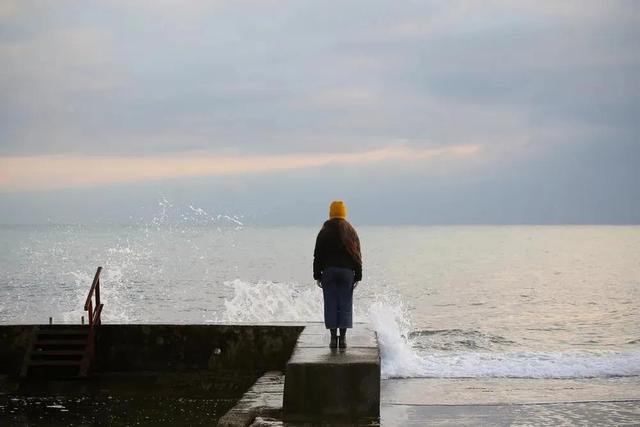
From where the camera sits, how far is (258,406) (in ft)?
32.3

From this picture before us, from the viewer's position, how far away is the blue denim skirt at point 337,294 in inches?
390

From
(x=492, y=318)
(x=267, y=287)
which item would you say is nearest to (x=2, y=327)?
(x=492, y=318)

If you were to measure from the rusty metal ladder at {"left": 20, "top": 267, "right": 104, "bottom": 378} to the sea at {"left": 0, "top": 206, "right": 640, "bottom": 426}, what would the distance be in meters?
4.54

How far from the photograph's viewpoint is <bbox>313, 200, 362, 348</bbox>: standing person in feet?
32.5

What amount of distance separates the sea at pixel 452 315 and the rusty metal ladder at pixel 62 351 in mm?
4540

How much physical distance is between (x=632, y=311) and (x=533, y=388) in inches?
1332

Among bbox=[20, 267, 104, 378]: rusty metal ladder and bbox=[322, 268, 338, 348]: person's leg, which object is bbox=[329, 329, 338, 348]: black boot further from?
bbox=[20, 267, 104, 378]: rusty metal ladder

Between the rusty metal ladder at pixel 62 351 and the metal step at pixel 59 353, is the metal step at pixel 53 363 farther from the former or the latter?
the metal step at pixel 59 353

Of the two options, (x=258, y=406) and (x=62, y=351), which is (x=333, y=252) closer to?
(x=258, y=406)

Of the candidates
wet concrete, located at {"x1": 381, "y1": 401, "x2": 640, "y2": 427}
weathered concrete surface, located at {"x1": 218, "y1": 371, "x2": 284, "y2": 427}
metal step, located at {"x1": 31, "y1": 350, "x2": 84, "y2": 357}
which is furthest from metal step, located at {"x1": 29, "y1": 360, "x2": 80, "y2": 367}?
wet concrete, located at {"x1": 381, "y1": 401, "x2": 640, "y2": 427}

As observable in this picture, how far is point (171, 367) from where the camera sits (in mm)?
13383

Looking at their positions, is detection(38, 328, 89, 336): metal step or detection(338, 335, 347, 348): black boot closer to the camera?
detection(338, 335, 347, 348): black boot

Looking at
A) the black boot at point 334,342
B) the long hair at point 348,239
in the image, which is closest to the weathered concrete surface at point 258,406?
the black boot at point 334,342

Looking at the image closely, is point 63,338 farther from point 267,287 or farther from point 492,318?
point 267,287
